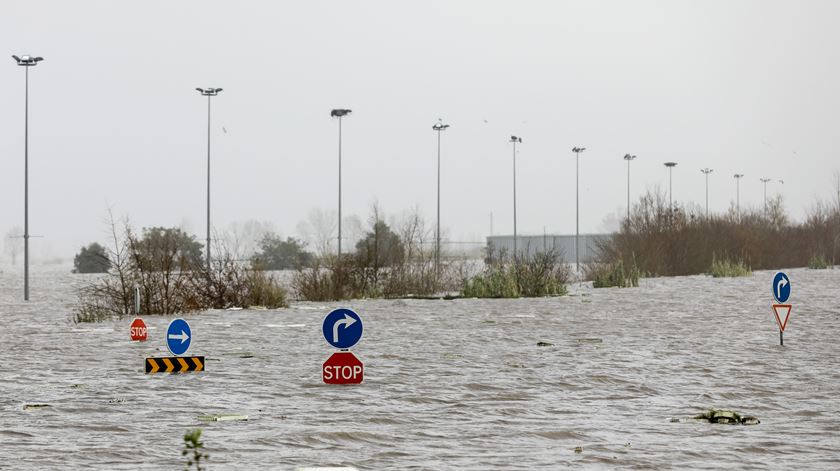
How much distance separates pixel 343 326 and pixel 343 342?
1.20ft

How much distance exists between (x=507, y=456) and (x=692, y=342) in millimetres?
14694

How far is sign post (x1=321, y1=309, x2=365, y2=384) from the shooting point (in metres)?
16.7

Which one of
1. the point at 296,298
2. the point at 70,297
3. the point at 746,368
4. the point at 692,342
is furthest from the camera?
the point at 70,297

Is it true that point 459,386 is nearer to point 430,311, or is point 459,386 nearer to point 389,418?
point 389,418

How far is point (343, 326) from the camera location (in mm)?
16656

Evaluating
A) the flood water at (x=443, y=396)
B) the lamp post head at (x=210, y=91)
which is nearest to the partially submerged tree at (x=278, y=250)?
the lamp post head at (x=210, y=91)

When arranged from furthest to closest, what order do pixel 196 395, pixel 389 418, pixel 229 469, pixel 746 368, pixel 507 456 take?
pixel 746 368
pixel 196 395
pixel 389 418
pixel 507 456
pixel 229 469

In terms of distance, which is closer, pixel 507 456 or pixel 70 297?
pixel 507 456

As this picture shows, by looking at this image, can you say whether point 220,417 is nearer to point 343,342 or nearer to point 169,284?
point 343,342

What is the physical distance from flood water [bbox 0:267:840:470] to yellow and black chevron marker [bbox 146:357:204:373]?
0.23m

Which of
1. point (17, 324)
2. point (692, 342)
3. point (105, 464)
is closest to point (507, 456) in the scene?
point (105, 464)

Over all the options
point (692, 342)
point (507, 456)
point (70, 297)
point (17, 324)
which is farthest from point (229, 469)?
point (70, 297)

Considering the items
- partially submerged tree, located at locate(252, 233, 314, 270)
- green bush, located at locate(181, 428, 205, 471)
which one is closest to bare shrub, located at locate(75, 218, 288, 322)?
green bush, located at locate(181, 428, 205, 471)

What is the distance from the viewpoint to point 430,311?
38188 millimetres
